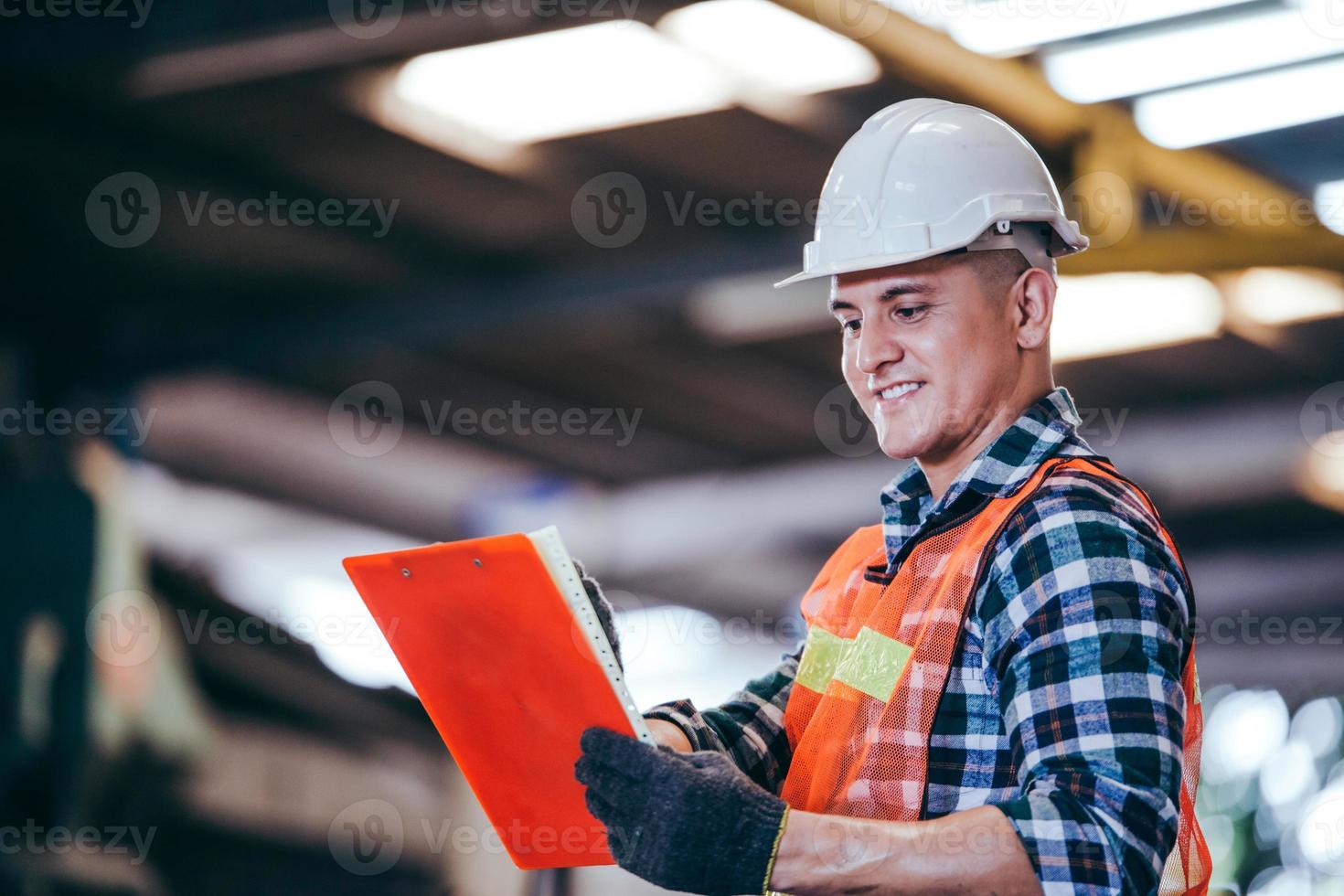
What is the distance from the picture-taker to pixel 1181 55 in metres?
5.71

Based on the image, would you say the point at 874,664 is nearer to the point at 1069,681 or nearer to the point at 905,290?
the point at 1069,681

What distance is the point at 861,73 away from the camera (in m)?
6.05

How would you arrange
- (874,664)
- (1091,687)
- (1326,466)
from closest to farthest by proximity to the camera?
(1091,687) < (874,664) < (1326,466)

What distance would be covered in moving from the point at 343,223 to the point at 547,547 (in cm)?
574

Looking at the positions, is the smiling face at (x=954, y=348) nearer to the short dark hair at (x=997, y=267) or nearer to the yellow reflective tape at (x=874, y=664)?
the short dark hair at (x=997, y=267)

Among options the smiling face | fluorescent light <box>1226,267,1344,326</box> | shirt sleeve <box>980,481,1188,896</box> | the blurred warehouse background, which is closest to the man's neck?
the smiling face

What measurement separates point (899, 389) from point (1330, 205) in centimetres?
509

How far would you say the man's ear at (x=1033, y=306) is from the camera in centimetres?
249

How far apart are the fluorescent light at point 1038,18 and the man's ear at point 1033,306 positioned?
322 centimetres

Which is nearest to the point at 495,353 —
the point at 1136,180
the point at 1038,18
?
the point at 1136,180

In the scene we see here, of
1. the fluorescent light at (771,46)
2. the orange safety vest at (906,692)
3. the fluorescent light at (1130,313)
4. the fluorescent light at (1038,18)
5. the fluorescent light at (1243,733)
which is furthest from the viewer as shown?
the fluorescent light at (1243,733)

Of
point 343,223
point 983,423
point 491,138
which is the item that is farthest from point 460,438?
point 983,423

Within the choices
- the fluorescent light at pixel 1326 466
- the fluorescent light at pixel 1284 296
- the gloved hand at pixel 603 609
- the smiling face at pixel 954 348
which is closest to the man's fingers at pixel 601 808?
the gloved hand at pixel 603 609

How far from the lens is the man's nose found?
2492 mm
